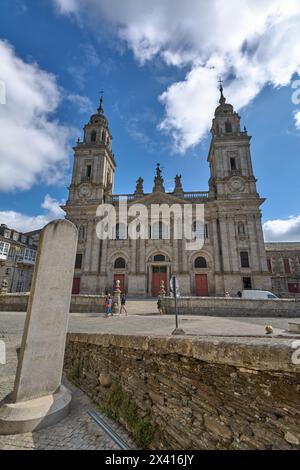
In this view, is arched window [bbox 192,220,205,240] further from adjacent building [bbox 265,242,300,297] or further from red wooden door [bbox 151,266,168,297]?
adjacent building [bbox 265,242,300,297]

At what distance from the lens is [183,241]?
85.0ft

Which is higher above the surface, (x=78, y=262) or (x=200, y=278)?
(x=78, y=262)

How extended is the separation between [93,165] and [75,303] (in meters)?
21.6

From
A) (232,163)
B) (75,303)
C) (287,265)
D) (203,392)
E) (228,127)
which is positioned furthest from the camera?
(287,265)

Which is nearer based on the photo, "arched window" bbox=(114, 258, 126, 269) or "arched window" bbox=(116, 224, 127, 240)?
"arched window" bbox=(114, 258, 126, 269)

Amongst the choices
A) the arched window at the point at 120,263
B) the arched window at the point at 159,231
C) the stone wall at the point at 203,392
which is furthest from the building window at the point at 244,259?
the stone wall at the point at 203,392

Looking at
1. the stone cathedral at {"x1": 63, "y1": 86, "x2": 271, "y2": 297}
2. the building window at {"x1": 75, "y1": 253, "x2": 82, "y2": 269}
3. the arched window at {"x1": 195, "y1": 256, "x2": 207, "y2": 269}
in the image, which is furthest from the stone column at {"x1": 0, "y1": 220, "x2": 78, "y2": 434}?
the building window at {"x1": 75, "y1": 253, "x2": 82, "y2": 269}

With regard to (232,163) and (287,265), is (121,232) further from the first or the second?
(287,265)

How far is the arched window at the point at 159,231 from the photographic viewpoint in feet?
87.6

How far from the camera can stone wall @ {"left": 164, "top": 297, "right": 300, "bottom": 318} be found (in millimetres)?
12633

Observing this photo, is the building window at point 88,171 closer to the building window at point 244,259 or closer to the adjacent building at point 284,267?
the building window at point 244,259

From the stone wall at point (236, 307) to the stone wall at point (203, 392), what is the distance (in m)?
10.3

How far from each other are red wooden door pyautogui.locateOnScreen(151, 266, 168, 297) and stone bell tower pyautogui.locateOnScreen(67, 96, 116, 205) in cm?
1178

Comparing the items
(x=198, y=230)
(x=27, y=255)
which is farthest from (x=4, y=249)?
(x=198, y=230)
